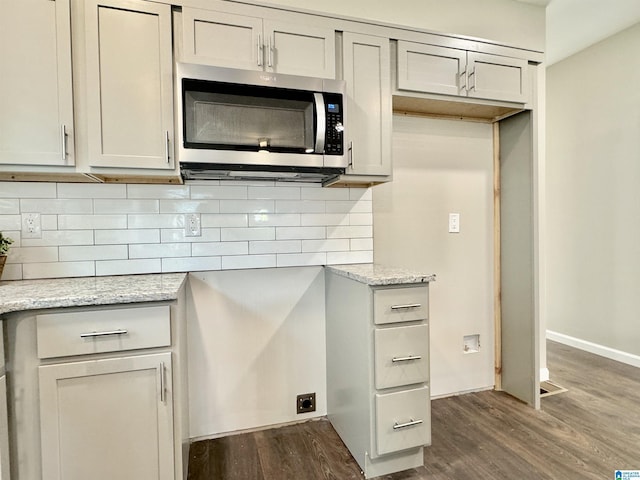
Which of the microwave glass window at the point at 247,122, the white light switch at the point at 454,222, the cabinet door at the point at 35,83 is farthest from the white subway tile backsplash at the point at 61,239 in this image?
the white light switch at the point at 454,222

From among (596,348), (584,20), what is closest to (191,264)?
(584,20)

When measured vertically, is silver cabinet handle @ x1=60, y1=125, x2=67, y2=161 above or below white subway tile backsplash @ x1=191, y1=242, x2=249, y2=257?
above

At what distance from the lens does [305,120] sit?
1.65m

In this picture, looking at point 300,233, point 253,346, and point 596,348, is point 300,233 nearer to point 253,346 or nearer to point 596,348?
point 253,346

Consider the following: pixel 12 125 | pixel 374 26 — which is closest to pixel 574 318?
pixel 374 26

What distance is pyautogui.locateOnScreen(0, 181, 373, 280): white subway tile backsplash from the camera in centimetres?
170

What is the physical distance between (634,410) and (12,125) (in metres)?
3.66

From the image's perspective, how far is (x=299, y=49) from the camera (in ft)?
5.59

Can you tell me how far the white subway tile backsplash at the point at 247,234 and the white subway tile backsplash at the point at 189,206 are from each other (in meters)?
0.13

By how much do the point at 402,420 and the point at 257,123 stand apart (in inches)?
60.1

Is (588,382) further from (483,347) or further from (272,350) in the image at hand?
(272,350)

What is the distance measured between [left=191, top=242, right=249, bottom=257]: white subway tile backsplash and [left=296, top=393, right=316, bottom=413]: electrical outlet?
932 mm

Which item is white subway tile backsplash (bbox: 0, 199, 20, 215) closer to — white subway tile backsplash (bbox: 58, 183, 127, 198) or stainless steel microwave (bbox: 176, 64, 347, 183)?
white subway tile backsplash (bbox: 58, 183, 127, 198)

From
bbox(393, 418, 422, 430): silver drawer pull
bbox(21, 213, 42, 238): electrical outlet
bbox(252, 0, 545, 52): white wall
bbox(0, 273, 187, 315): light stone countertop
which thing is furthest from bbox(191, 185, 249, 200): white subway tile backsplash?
bbox(393, 418, 422, 430): silver drawer pull
